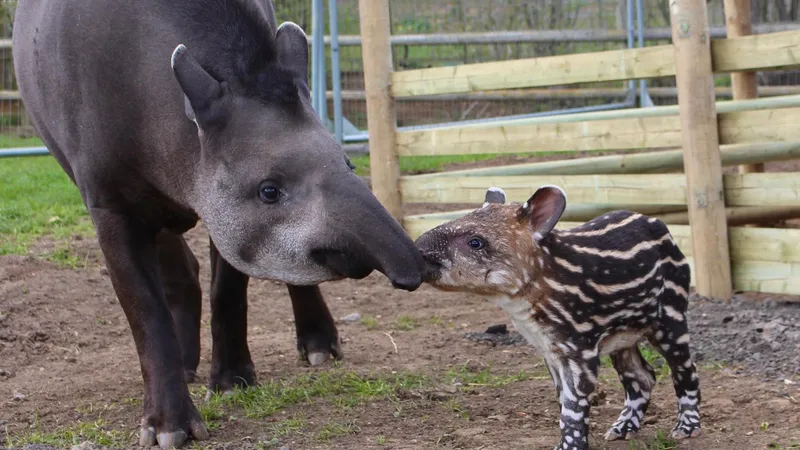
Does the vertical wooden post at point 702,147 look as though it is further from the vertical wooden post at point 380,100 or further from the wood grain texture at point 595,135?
the vertical wooden post at point 380,100

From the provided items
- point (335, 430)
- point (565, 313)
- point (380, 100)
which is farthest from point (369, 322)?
point (565, 313)

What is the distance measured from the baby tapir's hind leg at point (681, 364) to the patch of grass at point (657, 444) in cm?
6

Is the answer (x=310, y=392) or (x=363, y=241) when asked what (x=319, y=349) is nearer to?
(x=310, y=392)

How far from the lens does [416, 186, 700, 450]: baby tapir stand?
3.96 m

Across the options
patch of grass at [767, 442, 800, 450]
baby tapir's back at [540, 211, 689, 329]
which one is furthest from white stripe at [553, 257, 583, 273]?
patch of grass at [767, 442, 800, 450]

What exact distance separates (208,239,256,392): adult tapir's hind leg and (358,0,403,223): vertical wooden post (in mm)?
3146

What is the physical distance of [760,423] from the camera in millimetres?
4395

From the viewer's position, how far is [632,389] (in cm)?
435

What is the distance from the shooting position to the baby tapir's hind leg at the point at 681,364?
13.8ft

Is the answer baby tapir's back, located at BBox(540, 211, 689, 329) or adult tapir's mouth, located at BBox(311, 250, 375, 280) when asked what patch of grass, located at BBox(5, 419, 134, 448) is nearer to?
adult tapir's mouth, located at BBox(311, 250, 375, 280)

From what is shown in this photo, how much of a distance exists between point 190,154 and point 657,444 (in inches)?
82.8

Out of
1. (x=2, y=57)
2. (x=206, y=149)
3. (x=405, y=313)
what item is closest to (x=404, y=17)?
(x=2, y=57)

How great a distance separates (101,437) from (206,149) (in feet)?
4.40

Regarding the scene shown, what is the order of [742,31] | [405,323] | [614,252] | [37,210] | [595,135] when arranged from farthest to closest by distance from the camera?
1. [37,210]
2. [742,31]
3. [595,135]
4. [405,323]
5. [614,252]
